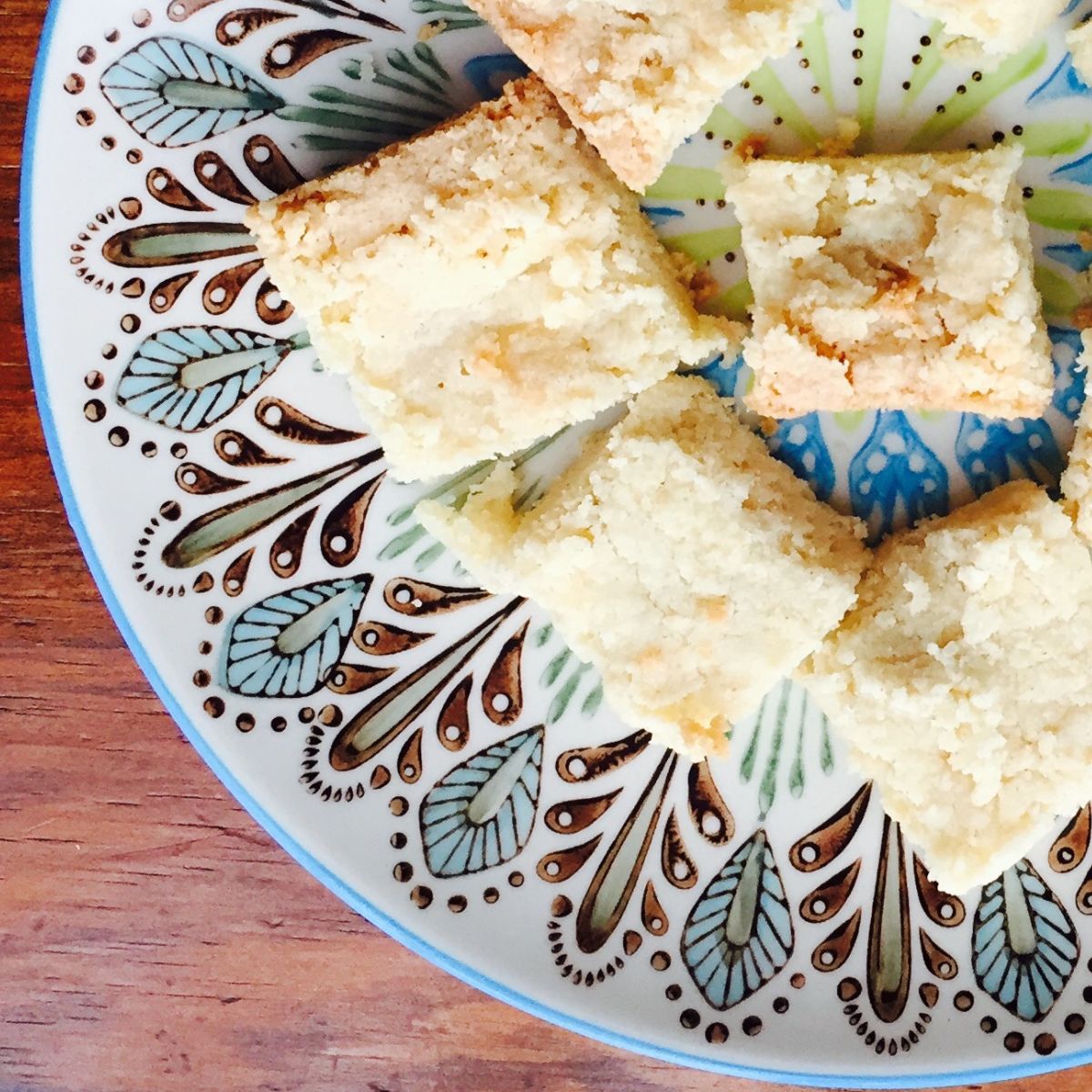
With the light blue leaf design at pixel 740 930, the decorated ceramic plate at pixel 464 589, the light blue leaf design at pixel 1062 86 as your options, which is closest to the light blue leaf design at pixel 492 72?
the decorated ceramic plate at pixel 464 589

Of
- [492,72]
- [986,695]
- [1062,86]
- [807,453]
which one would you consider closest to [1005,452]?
[807,453]

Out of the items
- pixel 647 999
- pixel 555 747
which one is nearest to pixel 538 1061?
pixel 647 999

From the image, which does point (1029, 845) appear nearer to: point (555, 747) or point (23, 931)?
point (555, 747)

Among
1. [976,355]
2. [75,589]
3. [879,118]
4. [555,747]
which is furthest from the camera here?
[75,589]

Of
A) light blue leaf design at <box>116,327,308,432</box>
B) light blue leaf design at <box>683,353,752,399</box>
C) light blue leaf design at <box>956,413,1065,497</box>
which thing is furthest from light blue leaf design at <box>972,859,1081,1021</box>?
light blue leaf design at <box>116,327,308,432</box>

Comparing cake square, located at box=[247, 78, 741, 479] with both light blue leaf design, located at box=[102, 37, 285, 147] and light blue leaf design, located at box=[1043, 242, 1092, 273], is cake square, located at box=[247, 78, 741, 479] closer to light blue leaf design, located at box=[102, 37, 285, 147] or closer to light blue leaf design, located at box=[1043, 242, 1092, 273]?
light blue leaf design, located at box=[102, 37, 285, 147]

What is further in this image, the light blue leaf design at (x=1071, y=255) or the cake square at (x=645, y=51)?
the light blue leaf design at (x=1071, y=255)

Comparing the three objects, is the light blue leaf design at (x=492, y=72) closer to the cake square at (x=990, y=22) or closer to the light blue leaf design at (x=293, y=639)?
the cake square at (x=990, y=22)
